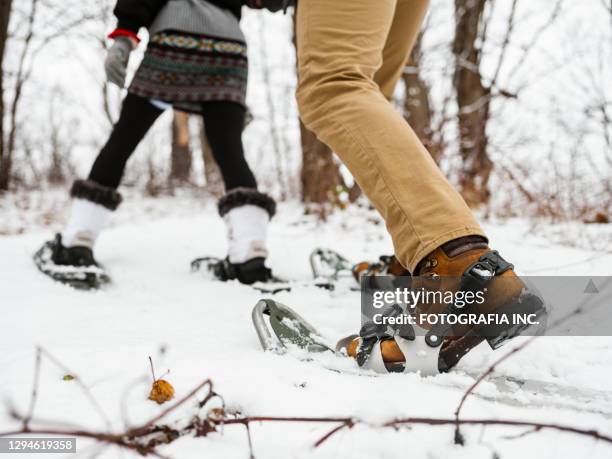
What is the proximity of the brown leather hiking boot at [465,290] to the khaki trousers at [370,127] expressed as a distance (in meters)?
0.03

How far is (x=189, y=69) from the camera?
1.73 m

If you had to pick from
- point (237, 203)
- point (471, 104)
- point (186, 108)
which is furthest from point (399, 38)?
point (471, 104)

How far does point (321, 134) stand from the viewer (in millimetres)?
1052

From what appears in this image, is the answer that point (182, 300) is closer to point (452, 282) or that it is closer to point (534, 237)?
point (452, 282)

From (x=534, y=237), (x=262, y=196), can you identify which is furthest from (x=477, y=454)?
(x=534, y=237)

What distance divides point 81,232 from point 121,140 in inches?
16.0

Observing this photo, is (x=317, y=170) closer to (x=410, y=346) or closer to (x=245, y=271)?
(x=245, y=271)

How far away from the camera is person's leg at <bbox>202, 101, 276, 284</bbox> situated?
5.44 ft

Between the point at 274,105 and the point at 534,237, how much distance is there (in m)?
9.22

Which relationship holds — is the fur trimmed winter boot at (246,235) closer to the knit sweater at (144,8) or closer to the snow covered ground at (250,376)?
the snow covered ground at (250,376)

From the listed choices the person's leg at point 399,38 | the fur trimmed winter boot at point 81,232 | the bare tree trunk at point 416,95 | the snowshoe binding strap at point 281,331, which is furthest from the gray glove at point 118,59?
the bare tree trunk at point 416,95

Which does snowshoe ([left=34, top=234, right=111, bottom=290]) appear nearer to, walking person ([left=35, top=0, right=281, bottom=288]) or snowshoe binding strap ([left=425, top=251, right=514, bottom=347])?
walking person ([left=35, top=0, right=281, bottom=288])

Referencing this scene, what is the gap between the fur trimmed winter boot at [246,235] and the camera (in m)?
1.65

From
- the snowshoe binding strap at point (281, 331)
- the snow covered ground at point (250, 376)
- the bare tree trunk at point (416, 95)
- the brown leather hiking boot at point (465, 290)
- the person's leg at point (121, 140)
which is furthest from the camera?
the bare tree trunk at point (416, 95)
